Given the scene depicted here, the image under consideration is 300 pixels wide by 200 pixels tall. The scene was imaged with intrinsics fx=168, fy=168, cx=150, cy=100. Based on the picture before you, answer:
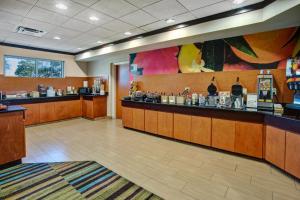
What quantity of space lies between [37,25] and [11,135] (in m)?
2.67

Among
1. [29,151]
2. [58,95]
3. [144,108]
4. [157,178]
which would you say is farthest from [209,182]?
[58,95]

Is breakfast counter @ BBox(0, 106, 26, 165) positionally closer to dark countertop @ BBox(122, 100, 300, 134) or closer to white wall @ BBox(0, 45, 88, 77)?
dark countertop @ BBox(122, 100, 300, 134)

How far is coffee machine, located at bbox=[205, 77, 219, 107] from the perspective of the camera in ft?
12.9

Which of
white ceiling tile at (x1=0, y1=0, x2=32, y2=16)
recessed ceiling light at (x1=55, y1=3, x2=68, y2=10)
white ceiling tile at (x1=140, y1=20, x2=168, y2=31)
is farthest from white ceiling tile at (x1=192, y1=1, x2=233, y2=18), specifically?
white ceiling tile at (x1=0, y1=0, x2=32, y2=16)

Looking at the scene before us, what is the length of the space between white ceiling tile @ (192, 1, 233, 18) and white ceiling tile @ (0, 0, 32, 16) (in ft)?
10.4

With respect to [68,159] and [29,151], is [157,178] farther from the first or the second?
[29,151]

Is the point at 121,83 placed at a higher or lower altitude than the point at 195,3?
lower

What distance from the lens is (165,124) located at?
453 centimetres

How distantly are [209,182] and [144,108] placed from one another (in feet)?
9.41

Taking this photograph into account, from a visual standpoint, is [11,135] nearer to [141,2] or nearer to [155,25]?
[141,2]

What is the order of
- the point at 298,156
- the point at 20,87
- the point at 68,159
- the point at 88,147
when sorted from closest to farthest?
the point at 298,156, the point at 68,159, the point at 88,147, the point at 20,87

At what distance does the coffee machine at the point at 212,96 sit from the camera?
12.9 ft

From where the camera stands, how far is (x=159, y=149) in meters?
3.82

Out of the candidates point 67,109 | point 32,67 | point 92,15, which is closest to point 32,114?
point 67,109
